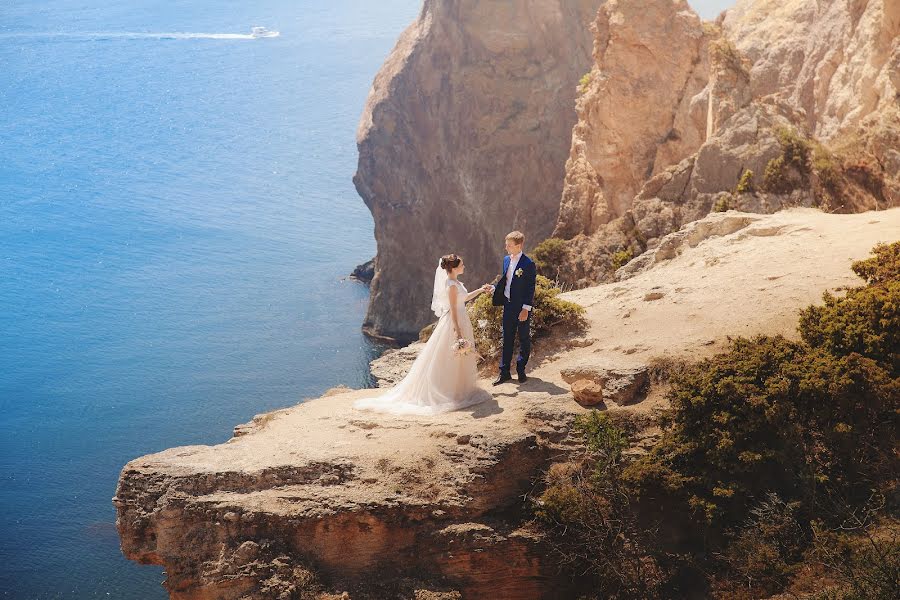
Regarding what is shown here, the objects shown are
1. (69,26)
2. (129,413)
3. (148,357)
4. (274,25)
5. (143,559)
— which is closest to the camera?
(143,559)

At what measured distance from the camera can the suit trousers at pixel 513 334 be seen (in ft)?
46.8

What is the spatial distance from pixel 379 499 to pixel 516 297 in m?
3.60

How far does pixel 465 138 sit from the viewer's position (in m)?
57.7

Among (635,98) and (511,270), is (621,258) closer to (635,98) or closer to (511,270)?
(635,98)

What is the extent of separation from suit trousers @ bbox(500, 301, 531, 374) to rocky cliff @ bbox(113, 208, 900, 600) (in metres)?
0.40

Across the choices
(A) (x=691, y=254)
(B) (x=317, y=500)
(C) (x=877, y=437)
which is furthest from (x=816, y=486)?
(A) (x=691, y=254)

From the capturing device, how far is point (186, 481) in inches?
505

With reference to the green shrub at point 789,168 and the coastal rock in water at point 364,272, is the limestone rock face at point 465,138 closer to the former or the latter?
the coastal rock in water at point 364,272

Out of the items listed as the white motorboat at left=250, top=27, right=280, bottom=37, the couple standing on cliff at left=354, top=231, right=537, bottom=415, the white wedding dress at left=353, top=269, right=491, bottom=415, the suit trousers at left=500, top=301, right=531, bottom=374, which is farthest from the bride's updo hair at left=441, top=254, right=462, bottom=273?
the white motorboat at left=250, top=27, right=280, bottom=37

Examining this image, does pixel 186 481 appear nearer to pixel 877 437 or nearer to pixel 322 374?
pixel 877 437

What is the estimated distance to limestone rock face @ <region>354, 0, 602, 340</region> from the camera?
2143 inches

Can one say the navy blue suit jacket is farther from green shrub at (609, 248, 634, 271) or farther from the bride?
green shrub at (609, 248, 634, 271)

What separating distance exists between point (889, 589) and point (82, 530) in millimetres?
26720

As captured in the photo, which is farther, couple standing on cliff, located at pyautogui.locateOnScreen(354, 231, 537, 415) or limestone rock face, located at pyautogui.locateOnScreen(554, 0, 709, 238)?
limestone rock face, located at pyautogui.locateOnScreen(554, 0, 709, 238)
